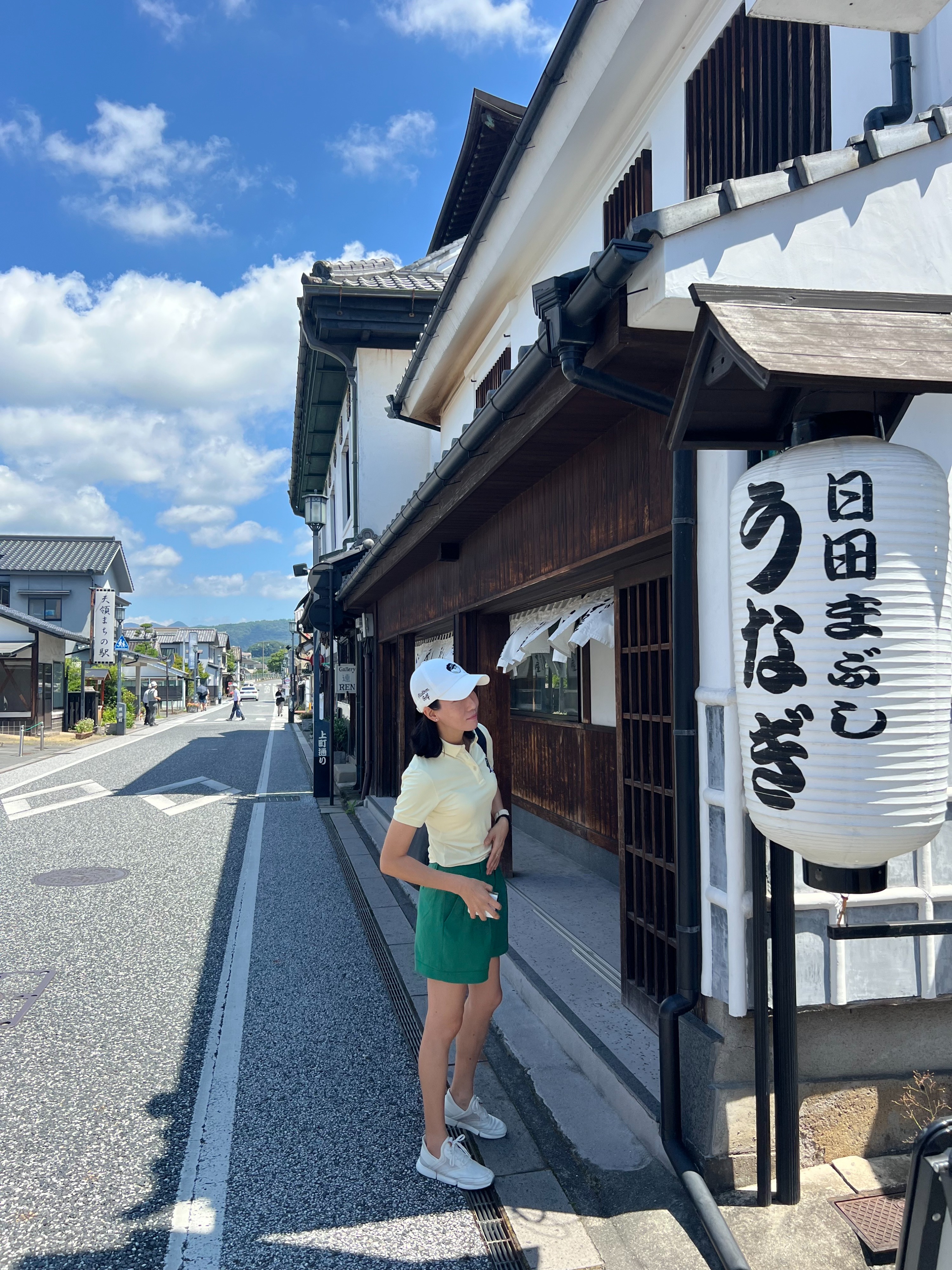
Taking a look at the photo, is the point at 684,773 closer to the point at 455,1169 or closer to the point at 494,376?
the point at 455,1169

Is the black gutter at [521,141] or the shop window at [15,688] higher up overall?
the black gutter at [521,141]

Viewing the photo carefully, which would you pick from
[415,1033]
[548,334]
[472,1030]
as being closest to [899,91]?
[548,334]

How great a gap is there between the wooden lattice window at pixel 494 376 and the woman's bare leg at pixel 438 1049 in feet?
21.3

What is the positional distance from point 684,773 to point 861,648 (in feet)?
4.34

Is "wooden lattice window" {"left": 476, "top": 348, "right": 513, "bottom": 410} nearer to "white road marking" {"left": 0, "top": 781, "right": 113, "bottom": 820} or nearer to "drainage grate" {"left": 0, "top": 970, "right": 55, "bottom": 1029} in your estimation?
"drainage grate" {"left": 0, "top": 970, "right": 55, "bottom": 1029}

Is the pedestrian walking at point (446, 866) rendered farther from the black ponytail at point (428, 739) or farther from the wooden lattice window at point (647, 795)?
the wooden lattice window at point (647, 795)

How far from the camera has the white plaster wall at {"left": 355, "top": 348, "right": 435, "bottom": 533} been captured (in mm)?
16406

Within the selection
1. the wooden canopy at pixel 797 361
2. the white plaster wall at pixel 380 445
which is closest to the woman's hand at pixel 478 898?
the wooden canopy at pixel 797 361

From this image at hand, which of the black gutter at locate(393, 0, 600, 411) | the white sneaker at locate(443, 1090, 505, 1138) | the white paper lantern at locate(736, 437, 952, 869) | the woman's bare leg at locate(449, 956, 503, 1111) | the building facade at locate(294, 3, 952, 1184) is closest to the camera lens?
the white paper lantern at locate(736, 437, 952, 869)

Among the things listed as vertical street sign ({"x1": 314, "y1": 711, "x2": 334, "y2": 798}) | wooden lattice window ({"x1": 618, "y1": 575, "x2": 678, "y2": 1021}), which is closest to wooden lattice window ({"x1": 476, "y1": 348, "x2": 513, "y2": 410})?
wooden lattice window ({"x1": 618, "y1": 575, "x2": 678, "y2": 1021})

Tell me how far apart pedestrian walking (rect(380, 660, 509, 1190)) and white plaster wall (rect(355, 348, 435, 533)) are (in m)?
13.2

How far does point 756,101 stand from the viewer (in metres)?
4.61

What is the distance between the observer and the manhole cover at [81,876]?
8.98 meters

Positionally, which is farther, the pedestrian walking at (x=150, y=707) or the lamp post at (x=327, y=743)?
the pedestrian walking at (x=150, y=707)
